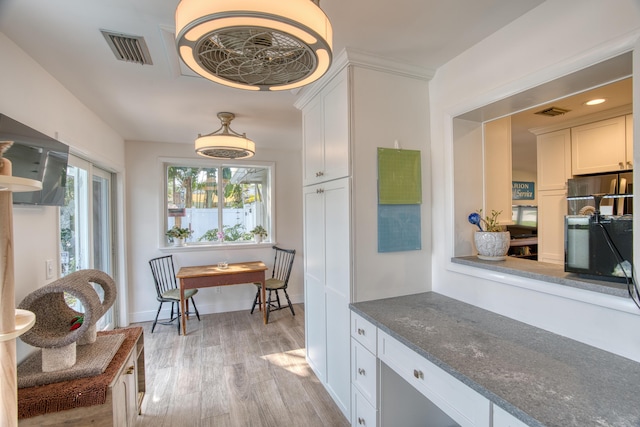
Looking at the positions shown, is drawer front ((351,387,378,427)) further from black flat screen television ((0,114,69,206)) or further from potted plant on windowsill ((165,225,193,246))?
potted plant on windowsill ((165,225,193,246))

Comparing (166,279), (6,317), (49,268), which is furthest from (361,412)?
(166,279)

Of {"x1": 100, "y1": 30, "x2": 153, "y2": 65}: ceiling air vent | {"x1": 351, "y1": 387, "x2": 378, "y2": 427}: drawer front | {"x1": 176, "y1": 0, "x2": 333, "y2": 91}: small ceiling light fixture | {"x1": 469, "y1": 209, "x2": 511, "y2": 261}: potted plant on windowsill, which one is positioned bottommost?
{"x1": 351, "y1": 387, "x2": 378, "y2": 427}: drawer front

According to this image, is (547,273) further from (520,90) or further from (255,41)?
(255,41)

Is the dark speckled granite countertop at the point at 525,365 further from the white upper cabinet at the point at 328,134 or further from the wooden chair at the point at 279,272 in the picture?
the wooden chair at the point at 279,272

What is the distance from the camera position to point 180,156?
13.3 feet

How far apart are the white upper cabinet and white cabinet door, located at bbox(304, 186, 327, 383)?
0.20m

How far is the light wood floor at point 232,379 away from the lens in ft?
6.73

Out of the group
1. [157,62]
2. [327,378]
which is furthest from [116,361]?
[157,62]

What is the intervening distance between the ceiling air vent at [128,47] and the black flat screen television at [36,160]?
0.64 metres

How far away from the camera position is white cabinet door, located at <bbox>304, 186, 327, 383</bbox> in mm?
2271

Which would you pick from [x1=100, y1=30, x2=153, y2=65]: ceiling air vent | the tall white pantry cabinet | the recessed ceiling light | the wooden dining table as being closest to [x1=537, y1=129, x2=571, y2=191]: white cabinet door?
the recessed ceiling light

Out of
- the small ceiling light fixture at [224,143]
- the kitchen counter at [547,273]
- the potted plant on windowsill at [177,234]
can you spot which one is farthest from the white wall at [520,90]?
the potted plant on windowsill at [177,234]

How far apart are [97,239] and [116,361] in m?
2.19

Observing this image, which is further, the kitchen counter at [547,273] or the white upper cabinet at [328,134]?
the white upper cabinet at [328,134]
